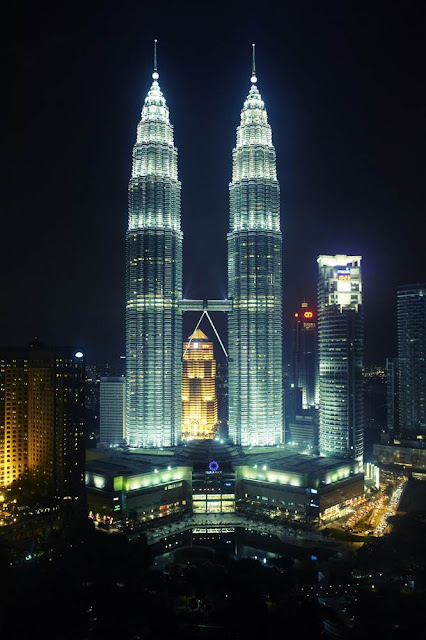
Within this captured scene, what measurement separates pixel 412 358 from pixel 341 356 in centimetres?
2077

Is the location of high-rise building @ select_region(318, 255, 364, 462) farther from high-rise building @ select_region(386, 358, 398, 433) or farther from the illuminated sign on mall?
high-rise building @ select_region(386, 358, 398, 433)

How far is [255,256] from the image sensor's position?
6462cm

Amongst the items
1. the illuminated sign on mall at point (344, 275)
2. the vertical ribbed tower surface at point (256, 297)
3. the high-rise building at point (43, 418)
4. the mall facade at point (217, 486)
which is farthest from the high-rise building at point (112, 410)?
the illuminated sign on mall at point (344, 275)

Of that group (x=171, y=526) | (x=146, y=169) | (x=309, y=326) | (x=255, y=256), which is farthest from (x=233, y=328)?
(x=309, y=326)

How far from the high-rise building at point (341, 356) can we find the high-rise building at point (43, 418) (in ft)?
88.0

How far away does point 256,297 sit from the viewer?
64.8 meters

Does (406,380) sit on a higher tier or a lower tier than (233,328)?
lower

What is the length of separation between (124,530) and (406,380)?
4569 cm

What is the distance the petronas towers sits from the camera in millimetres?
63500

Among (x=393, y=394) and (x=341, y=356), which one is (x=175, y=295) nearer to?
(x=341, y=356)

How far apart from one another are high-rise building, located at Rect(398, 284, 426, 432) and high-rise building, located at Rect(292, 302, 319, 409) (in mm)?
15276

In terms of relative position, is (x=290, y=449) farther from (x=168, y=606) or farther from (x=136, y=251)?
(x=168, y=606)

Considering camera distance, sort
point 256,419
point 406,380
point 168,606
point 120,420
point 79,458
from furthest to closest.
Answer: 1. point 120,420
2. point 406,380
3. point 256,419
4. point 79,458
5. point 168,606

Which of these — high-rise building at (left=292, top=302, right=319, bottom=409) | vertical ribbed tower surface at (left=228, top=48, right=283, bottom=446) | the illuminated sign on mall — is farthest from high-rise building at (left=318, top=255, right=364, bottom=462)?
high-rise building at (left=292, top=302, right=319, bottom=409)
